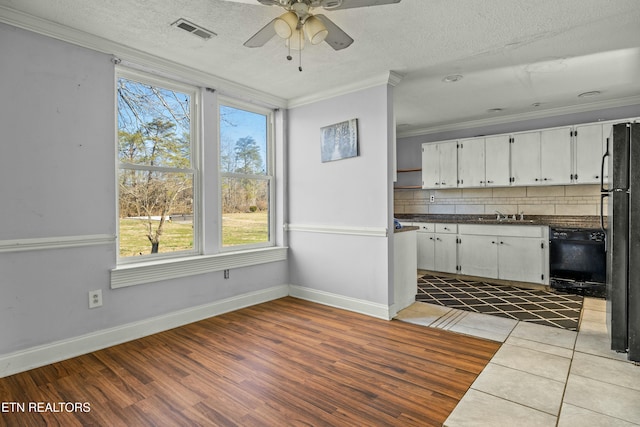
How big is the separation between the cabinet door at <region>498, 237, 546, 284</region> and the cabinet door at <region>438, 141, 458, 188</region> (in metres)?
1.25

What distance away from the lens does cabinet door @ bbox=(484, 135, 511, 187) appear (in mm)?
5191

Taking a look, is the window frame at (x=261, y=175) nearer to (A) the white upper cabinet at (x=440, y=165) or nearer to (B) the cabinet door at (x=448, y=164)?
(A) the white upper cabinet at (x=440, y=165)

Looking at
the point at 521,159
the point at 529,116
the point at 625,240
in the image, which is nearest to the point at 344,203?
the point at 625,240

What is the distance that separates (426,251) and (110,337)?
4.43m

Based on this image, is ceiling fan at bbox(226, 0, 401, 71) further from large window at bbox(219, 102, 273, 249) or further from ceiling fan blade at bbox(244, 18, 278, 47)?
large window at bbox(219, 102, 273, 249)

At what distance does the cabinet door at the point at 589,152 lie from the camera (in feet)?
14.9

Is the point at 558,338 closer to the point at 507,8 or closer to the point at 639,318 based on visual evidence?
the point at 639,318

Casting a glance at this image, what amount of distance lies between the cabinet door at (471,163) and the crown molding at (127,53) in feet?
10.5

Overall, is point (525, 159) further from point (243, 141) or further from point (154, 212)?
point (154, 212)

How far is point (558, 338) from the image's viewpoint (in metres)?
2.99

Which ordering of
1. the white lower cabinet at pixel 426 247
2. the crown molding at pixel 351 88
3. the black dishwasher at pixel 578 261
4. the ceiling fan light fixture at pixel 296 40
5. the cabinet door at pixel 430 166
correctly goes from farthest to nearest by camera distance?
the cabinet door at pixel 430 166 → the white lower cabinet at pixel 426 247 → the black dishwasher at pixel 578 261 → the crown molding at pixel 351 88 → the ceiling fan light fixture at pixel 296 40

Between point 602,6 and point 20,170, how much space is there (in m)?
4.20

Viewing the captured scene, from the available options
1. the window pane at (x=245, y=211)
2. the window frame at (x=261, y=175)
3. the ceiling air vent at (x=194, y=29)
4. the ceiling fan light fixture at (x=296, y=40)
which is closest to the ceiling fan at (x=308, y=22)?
the ceiling fan light fixture at (x=296, y=40)

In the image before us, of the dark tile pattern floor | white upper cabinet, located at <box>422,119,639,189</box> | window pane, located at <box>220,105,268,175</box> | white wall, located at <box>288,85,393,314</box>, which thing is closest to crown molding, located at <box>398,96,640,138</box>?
white upper cabinet, located at <box>422,119,639,189</box>
